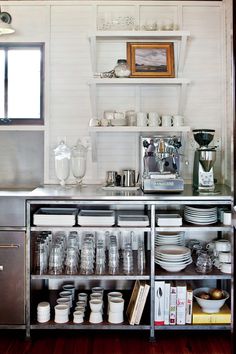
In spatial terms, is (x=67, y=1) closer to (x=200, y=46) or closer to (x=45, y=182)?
(x=200, y=46)

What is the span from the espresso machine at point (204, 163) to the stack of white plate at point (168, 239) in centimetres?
38

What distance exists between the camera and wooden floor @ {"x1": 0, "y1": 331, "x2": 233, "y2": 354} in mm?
2631

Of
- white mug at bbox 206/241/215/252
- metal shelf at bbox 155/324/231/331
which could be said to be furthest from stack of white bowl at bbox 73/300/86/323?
white mug at bbox 206/241/215/252

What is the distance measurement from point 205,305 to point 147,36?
6.60 feet

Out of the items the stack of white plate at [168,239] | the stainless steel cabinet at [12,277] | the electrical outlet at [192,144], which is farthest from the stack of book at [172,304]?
the electrical outlet at [192,144]

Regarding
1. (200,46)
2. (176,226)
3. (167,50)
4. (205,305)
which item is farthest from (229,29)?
(205,305)

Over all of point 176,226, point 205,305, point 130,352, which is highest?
point 176,226

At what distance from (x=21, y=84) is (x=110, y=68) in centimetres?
75

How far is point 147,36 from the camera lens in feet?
10.5

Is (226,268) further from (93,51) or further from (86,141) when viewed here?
(93,51)

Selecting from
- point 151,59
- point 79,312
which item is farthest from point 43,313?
point 151,59

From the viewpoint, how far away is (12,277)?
2.76 metres

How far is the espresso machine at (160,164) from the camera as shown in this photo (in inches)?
114

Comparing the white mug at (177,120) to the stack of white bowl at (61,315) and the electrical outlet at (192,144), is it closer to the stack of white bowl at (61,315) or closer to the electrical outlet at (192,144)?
the electrical outlet at (192,144)
